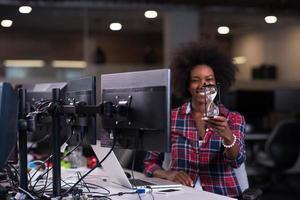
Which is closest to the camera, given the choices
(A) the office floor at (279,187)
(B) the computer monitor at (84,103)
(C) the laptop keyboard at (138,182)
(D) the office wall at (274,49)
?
(B) the computer monitor at (84,103)

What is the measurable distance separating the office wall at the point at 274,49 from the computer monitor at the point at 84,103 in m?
6.77

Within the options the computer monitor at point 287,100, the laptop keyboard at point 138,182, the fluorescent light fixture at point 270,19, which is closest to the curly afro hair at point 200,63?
the laptop keyboard at point 138,182

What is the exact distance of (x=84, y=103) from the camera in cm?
232

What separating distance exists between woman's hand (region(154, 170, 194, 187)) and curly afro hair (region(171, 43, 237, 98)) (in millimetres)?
698

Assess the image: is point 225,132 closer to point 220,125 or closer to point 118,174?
point 220,125

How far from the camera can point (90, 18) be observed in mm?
8961

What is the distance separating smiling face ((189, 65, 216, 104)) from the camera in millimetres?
3178

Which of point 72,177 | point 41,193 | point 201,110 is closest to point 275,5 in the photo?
point 201,110

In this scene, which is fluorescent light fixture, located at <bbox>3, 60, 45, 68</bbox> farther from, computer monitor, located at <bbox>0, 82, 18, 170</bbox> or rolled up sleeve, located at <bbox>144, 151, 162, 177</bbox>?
computer monitor, located at <bbox>0, 82, 18, 170</bbox>

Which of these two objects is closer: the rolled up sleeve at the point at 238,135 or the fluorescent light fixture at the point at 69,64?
the rolled up sleeve at the point at 238,135

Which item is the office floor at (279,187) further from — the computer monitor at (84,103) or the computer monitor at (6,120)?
the computer monitor at (6,120)

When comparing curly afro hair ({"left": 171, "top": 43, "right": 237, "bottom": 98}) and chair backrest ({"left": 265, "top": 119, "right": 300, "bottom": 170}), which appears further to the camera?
chair backrest ({"left": 265, "top": 119, "right": 300, "bottom": 170})

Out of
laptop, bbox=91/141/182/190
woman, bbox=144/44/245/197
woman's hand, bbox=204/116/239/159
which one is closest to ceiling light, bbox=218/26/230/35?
woman, bbox=144/44/245/197

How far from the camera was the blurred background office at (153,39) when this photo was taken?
784 centimetres
